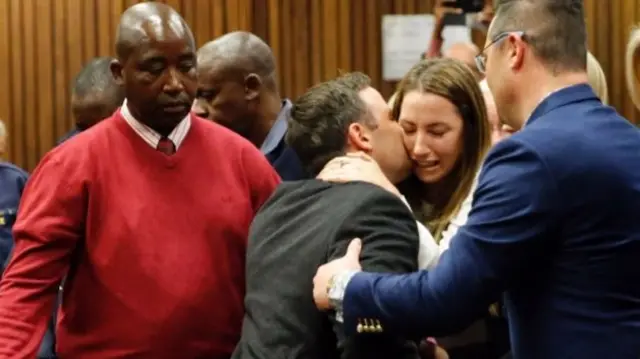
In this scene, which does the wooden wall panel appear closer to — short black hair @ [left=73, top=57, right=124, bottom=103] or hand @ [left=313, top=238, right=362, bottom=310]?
short black hair @ [left=73, top=57, right=124, bottom=103]

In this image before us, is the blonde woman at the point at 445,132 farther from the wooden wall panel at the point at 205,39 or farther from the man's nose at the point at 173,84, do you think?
the wooden wall panel at the point at 205,39

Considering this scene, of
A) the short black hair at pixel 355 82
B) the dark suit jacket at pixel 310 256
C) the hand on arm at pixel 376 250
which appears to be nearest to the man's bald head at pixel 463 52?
the short black hair at pixel 355 82

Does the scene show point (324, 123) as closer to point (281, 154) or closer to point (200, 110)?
point (281, 154)

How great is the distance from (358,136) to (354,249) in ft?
1.01

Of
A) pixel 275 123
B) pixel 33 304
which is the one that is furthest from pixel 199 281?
pixel 275 123

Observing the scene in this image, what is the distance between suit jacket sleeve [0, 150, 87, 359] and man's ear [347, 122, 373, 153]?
0.51 m

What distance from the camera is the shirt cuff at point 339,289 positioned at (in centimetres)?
178

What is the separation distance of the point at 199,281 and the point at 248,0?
2.71 m

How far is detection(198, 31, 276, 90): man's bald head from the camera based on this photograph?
10.4 feet

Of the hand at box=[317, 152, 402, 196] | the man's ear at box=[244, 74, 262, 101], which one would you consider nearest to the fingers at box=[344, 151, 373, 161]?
the hand at box=[317, 152, 402, 196]

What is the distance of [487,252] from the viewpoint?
1664 mm

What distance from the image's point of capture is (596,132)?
5.56 ft

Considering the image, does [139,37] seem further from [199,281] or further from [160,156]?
[199,281]

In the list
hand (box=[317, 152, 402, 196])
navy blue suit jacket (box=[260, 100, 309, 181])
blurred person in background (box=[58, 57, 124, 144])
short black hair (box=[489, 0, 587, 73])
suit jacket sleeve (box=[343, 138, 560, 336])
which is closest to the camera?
suit jacket sleeve (box=[343, 138, 560, 336])
